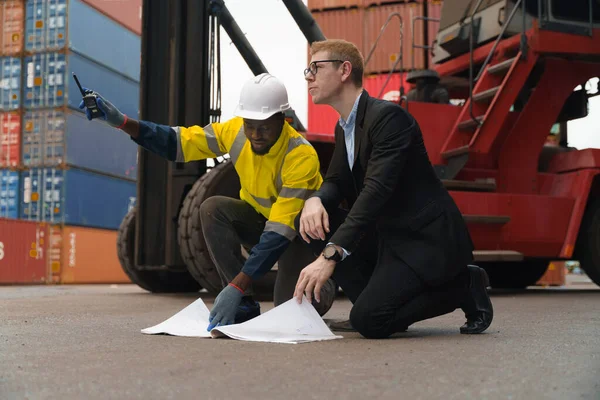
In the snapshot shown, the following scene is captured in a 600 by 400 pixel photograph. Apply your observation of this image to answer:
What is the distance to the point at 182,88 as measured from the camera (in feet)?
23.2

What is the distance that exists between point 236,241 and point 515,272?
695cm

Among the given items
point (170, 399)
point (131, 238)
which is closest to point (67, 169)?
point (131, 238)

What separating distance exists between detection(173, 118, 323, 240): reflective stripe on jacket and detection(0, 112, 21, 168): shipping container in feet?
50.7

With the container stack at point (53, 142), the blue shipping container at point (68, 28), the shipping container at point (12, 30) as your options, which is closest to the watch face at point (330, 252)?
the container stack at point (53, 142)

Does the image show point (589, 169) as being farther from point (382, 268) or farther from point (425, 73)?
point (382, 268)

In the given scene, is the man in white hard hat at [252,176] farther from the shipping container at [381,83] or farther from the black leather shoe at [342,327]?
the shipping container at [381,83]

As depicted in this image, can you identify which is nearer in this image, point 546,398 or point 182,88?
point 546,398

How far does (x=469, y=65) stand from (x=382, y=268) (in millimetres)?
5311

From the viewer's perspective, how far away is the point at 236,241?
4.17m

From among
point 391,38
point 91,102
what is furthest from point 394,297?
point 391,38

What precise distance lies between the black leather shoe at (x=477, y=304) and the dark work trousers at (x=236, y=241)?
0.95 metres

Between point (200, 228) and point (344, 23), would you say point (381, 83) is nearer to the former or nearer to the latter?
point (344, 23)

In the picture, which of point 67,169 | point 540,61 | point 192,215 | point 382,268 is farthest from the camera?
point 67,169

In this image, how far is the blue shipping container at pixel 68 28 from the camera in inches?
733
